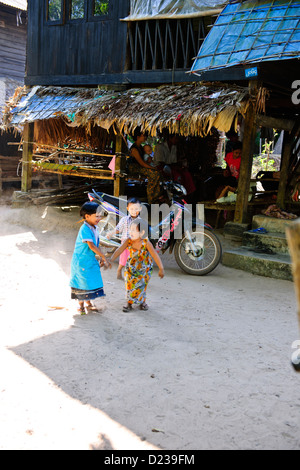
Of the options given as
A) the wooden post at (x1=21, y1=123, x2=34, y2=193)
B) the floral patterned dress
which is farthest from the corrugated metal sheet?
the floral patterned dress

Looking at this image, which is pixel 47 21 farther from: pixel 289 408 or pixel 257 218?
pixel 289 408

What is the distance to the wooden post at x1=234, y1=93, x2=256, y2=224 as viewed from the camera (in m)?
7.80

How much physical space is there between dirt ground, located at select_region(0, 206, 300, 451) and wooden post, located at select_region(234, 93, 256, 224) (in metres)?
2.15

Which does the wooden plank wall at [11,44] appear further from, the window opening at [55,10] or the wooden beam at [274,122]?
the wooden beam at [274,122]

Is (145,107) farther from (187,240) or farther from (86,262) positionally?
(86,262)

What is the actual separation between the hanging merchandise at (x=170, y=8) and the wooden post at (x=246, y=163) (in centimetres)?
207

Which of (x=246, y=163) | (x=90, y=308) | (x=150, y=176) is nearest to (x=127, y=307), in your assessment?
(x=90, y=308)

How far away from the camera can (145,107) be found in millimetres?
8258

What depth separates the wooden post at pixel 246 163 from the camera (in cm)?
780

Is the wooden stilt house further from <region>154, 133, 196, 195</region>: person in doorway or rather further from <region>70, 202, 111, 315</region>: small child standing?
<region>70, 202, 111, 315</region>: small child standing

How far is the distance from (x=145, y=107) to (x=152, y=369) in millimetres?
5814

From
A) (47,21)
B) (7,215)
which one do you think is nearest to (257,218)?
(7,215)

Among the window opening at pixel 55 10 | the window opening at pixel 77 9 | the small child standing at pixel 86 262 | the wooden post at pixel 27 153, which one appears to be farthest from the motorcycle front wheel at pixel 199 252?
the window opening at pixel 55 10

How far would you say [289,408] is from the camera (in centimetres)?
312
